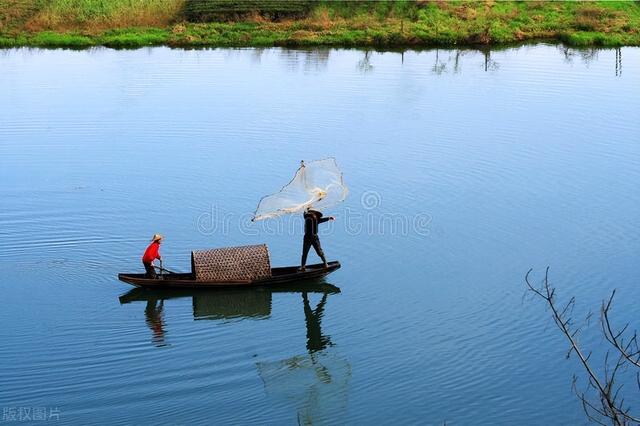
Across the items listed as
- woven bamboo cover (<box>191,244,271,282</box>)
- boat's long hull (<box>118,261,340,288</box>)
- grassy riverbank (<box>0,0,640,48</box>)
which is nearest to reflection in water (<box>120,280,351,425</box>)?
boat's long hull (<box>118,261,340,288</box>)

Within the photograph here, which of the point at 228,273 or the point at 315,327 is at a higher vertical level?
the point at 228,273

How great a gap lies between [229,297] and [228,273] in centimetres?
46

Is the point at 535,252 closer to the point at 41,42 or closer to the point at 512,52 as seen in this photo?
the point at 512,52

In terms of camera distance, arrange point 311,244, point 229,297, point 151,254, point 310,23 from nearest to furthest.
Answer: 1. point 151,254
2. point 229,297
3. point 311,244
4. point 310,23

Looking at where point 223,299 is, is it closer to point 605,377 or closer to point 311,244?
point 311,244

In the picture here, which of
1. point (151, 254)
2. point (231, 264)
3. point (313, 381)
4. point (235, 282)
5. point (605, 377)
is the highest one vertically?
point (151, 254)

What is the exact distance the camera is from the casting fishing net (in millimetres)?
16641

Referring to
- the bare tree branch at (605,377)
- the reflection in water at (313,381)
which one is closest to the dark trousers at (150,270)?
the reflection in water at (313,381)

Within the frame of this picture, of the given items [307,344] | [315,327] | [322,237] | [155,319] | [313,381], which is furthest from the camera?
[322,237]

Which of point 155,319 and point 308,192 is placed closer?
point 155,319

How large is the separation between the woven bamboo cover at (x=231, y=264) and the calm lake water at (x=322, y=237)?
419 mm

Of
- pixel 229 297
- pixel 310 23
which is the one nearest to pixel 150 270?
pixel 229 297

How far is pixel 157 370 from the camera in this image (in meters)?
13.9

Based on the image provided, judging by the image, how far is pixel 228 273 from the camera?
16641 mm
